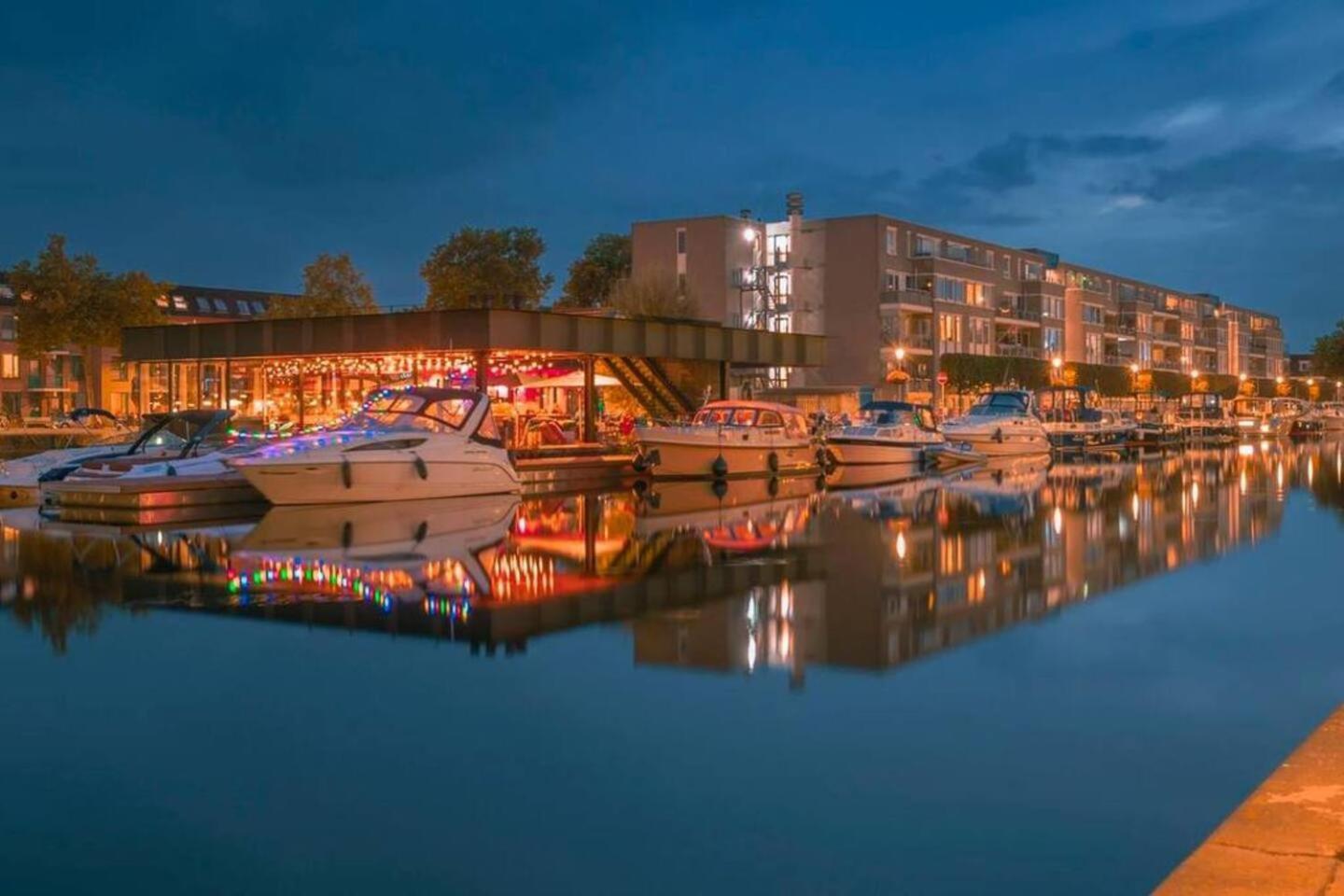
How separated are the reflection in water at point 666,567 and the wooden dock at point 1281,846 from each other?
5.09 meters

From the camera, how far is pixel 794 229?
8400 centimetres

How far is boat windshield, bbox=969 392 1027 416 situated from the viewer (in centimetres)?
6159

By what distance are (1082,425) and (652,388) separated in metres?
29.2

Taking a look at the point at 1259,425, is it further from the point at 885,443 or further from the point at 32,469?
the point at 32,469

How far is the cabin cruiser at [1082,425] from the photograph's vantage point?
72.6 meters

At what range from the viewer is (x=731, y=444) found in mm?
42125

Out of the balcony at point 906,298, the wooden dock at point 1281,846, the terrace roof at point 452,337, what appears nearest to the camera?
the wooden dock at point 1281,846

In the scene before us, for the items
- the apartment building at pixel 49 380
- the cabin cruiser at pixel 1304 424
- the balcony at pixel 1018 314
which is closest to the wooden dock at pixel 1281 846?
the balcony at pixel 1018 314

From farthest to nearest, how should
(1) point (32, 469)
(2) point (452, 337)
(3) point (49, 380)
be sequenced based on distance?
(3) point (49, 380)
(2) point (452, 337)
(1) point (32, 469)

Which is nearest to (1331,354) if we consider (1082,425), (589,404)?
(1082,425)

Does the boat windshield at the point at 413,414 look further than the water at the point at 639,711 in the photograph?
Yes

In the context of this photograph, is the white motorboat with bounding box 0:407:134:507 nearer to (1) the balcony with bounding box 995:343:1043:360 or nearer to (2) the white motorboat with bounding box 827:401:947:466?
(2) the white motorboat with bounding box 827:401:947:466

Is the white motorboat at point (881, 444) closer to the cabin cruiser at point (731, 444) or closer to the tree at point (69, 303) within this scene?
the cabin cruiser at point (731, 444)

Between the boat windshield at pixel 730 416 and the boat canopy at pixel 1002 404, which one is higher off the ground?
the boat canopy at pixel 1002 404
